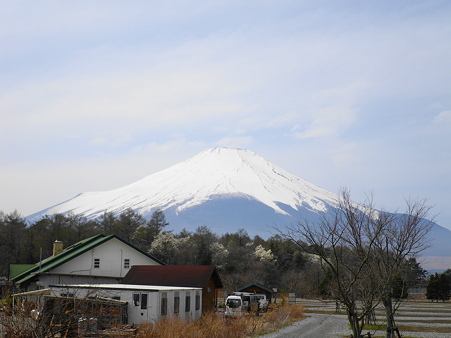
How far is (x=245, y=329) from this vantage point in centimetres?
2280

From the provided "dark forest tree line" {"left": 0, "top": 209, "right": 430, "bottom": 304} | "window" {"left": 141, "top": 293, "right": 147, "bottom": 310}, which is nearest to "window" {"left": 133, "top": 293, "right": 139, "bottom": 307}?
"window" {"left": 141, "top": 293, "right": 147, "bottom": 310}

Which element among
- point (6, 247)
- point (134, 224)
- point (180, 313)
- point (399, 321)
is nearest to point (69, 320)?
point (180, 313)

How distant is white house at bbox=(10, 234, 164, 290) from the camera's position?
34250 mm

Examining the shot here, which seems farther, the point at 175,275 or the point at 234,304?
the point at 234,304

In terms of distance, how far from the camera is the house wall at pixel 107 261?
35.8m

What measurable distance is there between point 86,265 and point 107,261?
1931mm

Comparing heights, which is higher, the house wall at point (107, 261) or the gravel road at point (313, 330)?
the house wall at point (107, 261)

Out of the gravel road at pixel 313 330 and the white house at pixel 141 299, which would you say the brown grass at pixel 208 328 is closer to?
the gravel road at pixel 313 330

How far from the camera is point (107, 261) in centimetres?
3797

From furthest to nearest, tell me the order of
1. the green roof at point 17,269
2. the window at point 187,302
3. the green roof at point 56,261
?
the green roof at point 17,269 → the green roof at point 56,261 → the window at point 187,302

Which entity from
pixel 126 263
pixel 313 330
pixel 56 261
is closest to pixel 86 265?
pixel 56 261

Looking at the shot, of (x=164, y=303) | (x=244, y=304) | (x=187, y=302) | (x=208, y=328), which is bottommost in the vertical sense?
(x=244, y=304)

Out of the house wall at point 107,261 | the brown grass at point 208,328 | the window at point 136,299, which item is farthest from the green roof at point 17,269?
the brown grass at point 208,328

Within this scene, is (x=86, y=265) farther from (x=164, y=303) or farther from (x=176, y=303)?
(x=164, y=303)
